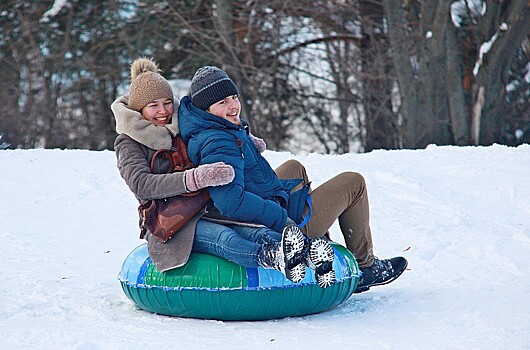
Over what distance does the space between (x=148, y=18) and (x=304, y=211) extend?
1225cm

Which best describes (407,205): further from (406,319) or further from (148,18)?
(148,18)

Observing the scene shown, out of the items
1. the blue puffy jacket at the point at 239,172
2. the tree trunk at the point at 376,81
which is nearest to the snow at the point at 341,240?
the blue puffy jacket at the point at 239,172

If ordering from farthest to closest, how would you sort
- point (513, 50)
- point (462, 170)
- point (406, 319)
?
point (513, 50), point (462, 170), point (406, 319)

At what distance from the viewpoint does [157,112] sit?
15.0ft

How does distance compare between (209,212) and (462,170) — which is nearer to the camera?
(209,212)

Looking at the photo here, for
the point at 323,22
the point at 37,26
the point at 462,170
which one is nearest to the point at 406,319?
the point at 462,170

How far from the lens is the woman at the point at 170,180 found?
158 inches

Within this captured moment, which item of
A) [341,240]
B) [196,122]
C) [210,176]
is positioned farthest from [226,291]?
[341,240]

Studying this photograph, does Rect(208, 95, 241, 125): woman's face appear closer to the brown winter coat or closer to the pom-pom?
the brown winter coat

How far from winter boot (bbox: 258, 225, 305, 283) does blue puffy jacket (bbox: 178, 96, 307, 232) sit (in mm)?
338

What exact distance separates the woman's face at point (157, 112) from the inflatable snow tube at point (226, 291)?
2.54 feet

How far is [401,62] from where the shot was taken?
13422 mm

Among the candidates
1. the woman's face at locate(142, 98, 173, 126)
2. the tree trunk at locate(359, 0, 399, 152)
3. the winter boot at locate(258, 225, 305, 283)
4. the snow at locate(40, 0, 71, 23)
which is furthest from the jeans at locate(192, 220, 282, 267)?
the snow at locate(40, 0, 71, 23)

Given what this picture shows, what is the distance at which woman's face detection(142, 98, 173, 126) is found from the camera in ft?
14.9
